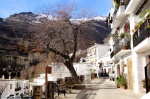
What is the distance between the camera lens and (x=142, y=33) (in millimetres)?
15398

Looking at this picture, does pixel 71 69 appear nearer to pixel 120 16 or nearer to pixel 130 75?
pixel 130 75

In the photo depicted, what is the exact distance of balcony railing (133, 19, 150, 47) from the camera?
1410cm

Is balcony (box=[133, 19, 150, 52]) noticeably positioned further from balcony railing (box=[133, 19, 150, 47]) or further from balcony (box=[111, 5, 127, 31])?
balcony (box=[111, 5, 127, 31])

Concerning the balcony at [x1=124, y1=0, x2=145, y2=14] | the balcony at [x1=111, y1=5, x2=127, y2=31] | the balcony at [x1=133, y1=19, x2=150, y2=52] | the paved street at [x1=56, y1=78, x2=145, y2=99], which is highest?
the balcony at [x1=111, y1=5, x2=127, y2=31]

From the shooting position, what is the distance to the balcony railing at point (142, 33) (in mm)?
14102

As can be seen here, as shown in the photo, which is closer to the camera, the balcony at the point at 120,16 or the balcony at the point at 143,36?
the balcony at the point at 143,36

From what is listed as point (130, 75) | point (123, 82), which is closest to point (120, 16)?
point (130, 75)

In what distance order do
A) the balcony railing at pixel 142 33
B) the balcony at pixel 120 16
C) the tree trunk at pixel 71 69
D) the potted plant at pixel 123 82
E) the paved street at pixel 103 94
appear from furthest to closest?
the tree trunk at pixel 71 69 < the potted plant at pixel 123 82 < the balcony at pixel 120 16 < the paved street at pixel 103 94 < the balcony railing at pixel 142 33

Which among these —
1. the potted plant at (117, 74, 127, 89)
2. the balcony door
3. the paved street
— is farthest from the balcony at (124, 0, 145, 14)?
the potted plant at (117, 74, 127, 89)

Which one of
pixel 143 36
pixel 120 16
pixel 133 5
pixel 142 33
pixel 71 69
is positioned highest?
pixel 120 16

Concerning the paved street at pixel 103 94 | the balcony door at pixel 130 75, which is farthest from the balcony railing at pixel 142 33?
the balcony door at pixel 130 75

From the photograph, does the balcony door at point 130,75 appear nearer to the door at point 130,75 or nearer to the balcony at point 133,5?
the door at point 130,75

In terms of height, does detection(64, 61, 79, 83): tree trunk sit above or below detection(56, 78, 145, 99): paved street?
above

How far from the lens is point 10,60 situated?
72.2m
